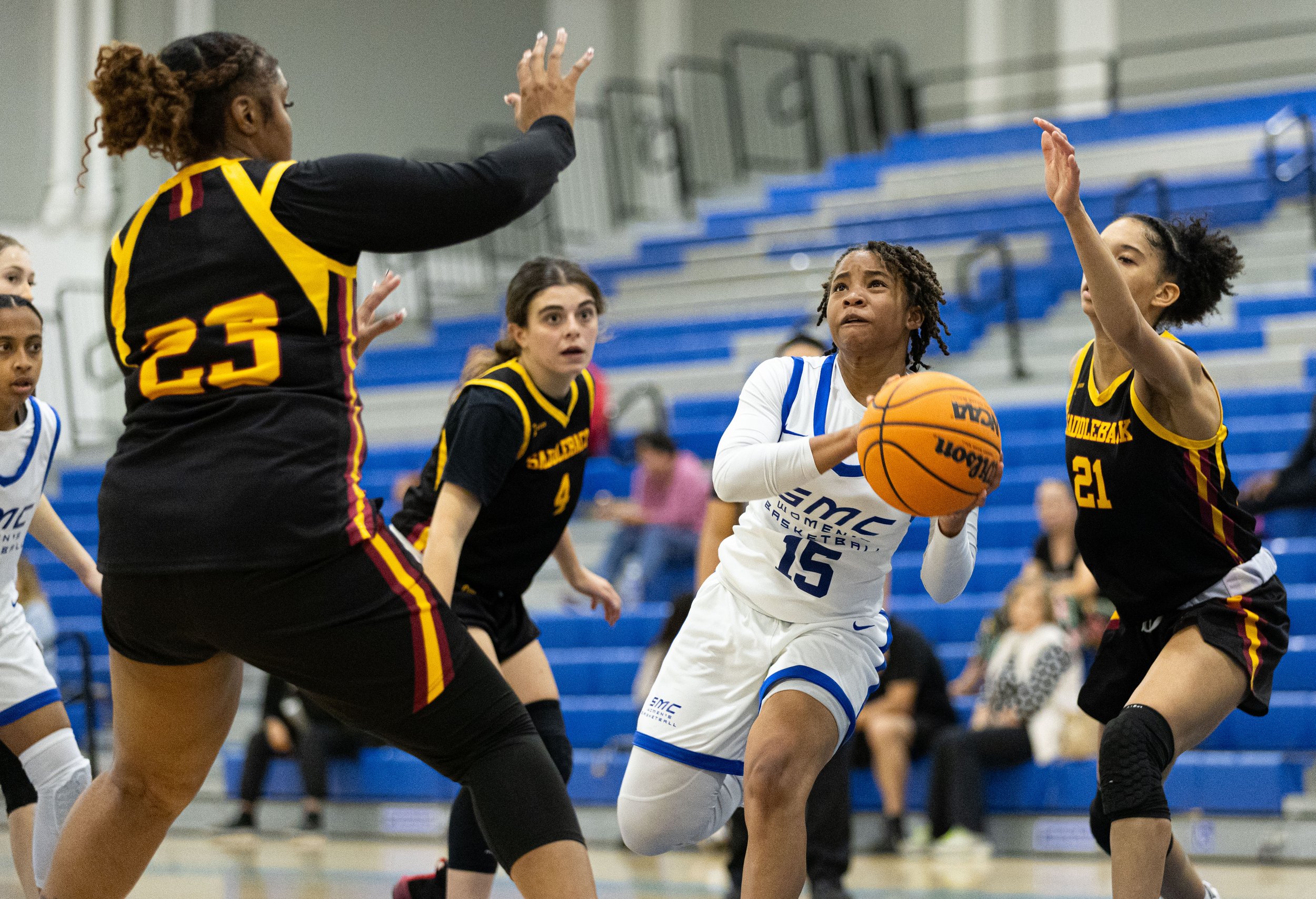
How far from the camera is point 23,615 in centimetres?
421

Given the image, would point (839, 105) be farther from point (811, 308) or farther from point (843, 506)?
point (843, 506)

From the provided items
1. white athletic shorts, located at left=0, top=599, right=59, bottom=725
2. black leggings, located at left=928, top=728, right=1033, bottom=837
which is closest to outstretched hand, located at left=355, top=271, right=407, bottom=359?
white athletic shorts, located at left=0, top=599, right=59, bottom=725

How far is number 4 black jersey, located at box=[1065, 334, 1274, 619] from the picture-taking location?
3600 mm

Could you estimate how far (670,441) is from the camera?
899 centimetres

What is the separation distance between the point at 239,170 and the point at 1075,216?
1756mm

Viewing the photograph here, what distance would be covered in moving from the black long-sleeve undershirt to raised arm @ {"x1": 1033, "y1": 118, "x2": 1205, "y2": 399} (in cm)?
126

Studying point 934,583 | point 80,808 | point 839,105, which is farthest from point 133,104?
point 839,105

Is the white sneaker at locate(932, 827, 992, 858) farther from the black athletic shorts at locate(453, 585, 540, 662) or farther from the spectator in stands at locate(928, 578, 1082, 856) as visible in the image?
the black athletic shorts at locate(453, 585, 540, 662)

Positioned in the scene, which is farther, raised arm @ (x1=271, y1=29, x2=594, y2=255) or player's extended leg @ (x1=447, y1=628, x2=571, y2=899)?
player's extended leg @ (x1=447, y1=628, x2=571, y2=899)

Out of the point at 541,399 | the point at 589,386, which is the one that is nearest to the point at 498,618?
the point at 541,399

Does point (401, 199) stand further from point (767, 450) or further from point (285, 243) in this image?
point (767, 450)

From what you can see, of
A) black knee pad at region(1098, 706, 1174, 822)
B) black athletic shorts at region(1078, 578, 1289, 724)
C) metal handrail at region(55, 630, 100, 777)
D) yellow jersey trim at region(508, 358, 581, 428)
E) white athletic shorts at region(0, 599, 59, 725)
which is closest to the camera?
black knee pad at region(1098, 706, 1174, 822)

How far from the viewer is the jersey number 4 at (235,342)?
262cm

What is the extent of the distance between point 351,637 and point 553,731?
158cm
